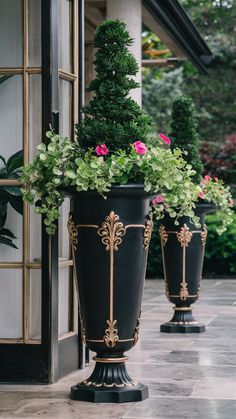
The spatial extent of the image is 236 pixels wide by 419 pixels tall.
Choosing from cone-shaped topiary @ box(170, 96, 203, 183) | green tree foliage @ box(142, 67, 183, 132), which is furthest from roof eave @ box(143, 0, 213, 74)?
green tree foliage @ box(142, 67, 183, 132)

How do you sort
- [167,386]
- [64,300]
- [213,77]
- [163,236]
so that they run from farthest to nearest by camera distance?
[213,77], [163,236], [64,300], [167,386]

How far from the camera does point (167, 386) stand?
539cm

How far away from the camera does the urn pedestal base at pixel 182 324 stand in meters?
7.93

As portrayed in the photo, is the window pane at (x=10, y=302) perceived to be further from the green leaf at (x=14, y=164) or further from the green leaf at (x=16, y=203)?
the green leaf at (x=14, y=164)

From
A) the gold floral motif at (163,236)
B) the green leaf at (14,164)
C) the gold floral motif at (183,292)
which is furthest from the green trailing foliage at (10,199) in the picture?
the gold floral motif at (183,292)

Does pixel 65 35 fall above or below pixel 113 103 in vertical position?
above

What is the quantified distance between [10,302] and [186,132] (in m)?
3.13

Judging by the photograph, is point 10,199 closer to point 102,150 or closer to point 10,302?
point 10,302

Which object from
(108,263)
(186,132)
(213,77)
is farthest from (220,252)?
(213,77)

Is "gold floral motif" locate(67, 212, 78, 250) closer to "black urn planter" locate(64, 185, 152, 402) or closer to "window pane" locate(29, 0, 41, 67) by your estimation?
"black urn planter" locate(64, 185, 152, 402)

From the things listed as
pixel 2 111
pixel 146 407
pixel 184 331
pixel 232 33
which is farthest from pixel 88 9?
pixel 232 33

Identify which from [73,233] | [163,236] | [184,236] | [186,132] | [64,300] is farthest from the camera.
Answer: [186,132]

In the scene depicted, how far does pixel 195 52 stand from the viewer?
12.9 m

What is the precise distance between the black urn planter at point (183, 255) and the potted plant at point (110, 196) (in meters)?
2.58
